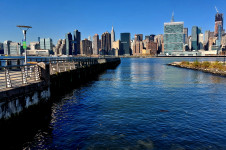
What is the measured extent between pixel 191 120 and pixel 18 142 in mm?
11838

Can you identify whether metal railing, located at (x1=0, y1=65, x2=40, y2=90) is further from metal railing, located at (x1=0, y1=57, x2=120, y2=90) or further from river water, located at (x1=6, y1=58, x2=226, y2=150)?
river water, located at (x1=6, y1=58, x2=226, y2=150)

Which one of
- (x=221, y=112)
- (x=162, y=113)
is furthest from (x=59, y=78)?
(x=221, y=112)

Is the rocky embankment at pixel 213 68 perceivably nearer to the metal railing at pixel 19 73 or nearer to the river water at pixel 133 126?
the river water at pixel 133 126

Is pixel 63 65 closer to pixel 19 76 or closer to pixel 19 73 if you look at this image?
pixel 19 73

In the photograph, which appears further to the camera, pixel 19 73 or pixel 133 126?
pixel 19 73

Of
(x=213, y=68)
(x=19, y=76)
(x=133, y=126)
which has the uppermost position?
(x=19, y=76)

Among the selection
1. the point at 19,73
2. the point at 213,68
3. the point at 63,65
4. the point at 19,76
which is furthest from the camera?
the point at 213,68

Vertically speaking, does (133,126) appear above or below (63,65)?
below

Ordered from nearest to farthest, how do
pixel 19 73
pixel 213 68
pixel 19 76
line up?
pixel 19 76
pixel 19 73
pixel 213 68

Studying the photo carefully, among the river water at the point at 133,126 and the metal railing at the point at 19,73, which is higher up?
the metal railing at the point at 19,73

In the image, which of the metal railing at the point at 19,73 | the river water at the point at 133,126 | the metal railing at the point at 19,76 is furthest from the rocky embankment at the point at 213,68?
the metal railing at the point at 19,76

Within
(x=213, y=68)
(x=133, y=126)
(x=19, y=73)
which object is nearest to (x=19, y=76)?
(x=19, y=73)

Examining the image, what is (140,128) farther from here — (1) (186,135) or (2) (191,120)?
(2) (191,120)

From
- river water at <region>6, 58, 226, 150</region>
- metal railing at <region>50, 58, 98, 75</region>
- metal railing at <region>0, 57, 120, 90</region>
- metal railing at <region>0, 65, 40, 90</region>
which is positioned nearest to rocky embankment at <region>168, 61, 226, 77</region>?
metal railing at <region>50, 58, 98, 75</region>
